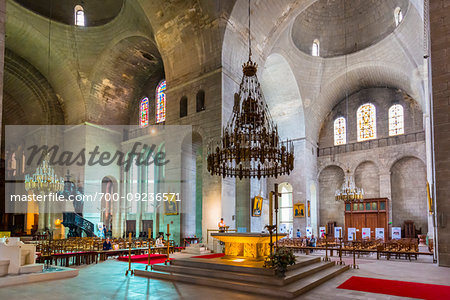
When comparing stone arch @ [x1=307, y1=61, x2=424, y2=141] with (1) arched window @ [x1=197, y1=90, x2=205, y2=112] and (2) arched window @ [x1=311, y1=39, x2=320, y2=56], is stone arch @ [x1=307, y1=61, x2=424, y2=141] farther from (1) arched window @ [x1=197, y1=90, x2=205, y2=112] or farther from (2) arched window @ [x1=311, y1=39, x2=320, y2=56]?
(1) arched window @ [x1=197, y1=90, x2=205, y2=112]

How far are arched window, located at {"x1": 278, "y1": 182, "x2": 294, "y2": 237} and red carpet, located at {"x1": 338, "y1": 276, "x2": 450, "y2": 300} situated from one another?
55.2 feet

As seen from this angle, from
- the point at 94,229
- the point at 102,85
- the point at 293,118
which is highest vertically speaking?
the point at 102,85

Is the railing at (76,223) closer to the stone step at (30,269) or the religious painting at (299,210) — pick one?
the stone step at (30,269)

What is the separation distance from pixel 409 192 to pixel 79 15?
2298cm

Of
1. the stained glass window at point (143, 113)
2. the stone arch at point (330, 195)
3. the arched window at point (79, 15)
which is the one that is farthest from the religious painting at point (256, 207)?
the arched window at point (79, 15)

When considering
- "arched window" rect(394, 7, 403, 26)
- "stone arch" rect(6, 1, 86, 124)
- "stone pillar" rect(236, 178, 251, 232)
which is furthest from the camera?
"stone arch" rect(6, 1, 86, 124)

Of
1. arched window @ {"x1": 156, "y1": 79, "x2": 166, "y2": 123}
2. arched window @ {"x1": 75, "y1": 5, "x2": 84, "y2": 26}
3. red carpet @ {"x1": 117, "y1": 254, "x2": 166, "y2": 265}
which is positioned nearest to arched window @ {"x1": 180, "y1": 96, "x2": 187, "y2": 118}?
arched window @ {"x1": 156, "y1": 79, "x2": 166, "y2": 123}

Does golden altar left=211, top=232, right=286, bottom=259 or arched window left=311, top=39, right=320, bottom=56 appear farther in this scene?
arched window left=311, top=39, right=320, bottom=56

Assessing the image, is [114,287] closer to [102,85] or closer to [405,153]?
[102,85]

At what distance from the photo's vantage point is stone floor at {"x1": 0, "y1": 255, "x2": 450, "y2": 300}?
6.38 m

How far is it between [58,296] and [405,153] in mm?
20959

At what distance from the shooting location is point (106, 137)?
23.1m

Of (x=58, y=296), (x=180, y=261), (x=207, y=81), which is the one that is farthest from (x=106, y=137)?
(x=58, y=296)

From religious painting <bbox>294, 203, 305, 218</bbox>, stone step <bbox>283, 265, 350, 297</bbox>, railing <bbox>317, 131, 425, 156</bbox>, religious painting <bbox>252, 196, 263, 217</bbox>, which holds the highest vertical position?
railing <bbox>317, 131, 425, 156</bbox>
